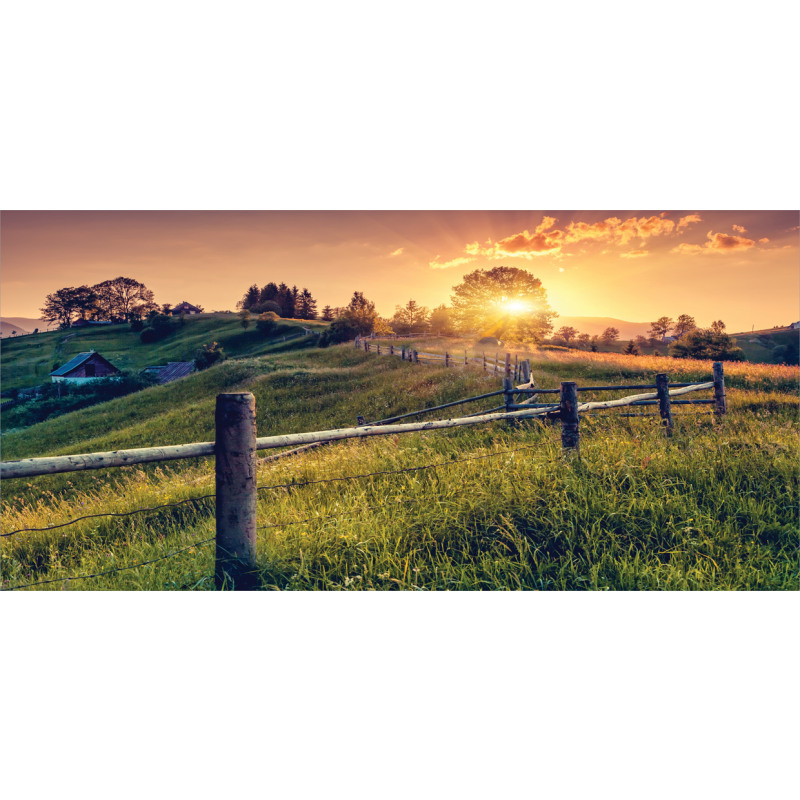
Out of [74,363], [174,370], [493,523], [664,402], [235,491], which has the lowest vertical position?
[493,523]

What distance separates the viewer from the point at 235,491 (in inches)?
95.1

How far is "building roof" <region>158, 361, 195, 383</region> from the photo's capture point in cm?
3516

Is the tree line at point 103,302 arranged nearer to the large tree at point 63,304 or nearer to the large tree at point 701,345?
the large tree at point 63,304

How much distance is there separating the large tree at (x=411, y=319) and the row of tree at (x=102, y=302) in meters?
26.0

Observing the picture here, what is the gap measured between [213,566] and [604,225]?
21.1 feet

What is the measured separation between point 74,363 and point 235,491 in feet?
160

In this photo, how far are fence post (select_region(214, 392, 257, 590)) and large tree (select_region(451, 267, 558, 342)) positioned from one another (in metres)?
14.3

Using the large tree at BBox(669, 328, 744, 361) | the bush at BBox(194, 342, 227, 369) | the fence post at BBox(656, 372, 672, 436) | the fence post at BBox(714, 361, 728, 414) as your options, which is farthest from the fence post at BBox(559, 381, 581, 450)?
the bush at BBox(194, 342, 227, 369)

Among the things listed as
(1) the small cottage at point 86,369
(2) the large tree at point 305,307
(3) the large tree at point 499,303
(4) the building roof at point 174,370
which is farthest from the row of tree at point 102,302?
(3) the large tree at point 499,303

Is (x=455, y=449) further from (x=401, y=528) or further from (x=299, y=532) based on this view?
(x=299, y=532)

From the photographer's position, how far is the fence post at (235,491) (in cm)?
236

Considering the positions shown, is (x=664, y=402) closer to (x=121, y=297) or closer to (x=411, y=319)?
(x=411, y=319)

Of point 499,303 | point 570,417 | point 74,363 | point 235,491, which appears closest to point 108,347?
point 74,363

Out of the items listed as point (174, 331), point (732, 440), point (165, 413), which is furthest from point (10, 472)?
point (174, 331)
